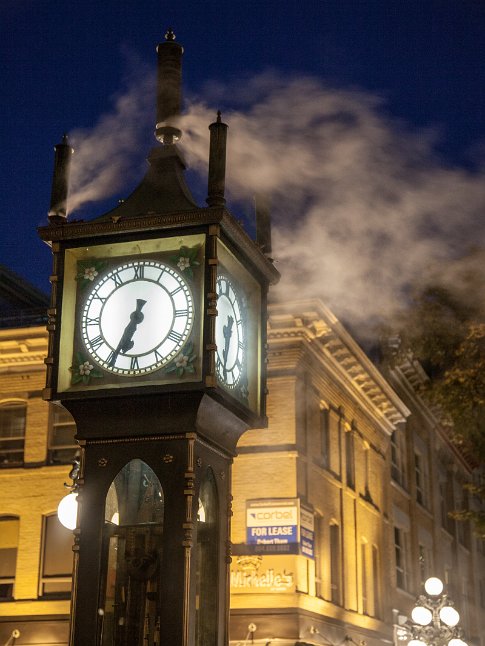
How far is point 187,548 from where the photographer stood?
6.43 metres

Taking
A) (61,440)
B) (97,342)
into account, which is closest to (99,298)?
(97,342)

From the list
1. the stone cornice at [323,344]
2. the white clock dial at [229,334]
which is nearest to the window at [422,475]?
the stone cornice at [323,344]

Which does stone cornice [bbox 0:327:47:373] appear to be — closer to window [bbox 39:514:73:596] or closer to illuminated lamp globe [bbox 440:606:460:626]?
window [bbox 39:514:73:596]

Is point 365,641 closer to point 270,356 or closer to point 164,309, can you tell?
point 270,356

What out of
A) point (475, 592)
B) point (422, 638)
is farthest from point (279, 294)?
point (475, 592)

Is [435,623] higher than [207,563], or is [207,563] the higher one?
[435,623]

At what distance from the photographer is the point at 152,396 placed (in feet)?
22.2

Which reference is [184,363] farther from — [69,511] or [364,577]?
[364,577]

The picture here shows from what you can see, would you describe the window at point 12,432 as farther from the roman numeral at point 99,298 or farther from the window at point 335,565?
the roman numeral at point 99,298

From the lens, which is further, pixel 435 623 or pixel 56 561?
pixel 56 561

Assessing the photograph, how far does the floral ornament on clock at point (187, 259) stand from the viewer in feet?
22.8

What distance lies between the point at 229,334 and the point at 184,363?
628 mm

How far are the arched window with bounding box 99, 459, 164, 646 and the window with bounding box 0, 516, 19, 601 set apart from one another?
1862 centimetres

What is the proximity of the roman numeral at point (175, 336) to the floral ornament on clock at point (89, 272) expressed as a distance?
742 mm
